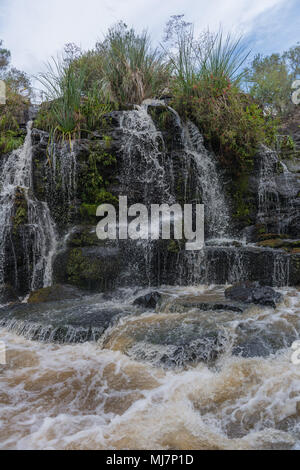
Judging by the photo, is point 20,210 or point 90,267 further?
point 20,210

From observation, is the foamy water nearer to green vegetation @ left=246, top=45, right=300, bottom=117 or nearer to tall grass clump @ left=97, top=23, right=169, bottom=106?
tall grass clump @ left=97, top=23, right=169, bottom=106

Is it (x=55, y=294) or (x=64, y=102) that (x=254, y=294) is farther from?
(x=64, y=102)

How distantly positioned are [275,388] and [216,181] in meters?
5.54

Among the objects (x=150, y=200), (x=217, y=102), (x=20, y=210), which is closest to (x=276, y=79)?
(x=217, y=102)

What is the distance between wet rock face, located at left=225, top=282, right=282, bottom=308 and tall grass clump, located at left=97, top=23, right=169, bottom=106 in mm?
5600

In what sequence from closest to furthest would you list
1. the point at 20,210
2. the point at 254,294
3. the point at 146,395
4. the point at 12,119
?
the point at 146,395, the point at 254,294, the point at 20,210, the point at 12,119

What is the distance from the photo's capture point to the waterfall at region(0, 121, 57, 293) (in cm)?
580

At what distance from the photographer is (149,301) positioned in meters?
4.35

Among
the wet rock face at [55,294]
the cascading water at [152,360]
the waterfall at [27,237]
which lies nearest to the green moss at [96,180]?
the waterfall at [27,237]

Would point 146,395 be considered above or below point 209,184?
below

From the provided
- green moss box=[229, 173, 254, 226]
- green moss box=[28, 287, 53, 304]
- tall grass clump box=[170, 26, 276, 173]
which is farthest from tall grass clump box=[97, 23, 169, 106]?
green moss box=[28, 287, 53, 304]

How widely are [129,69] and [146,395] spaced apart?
7686 mm
